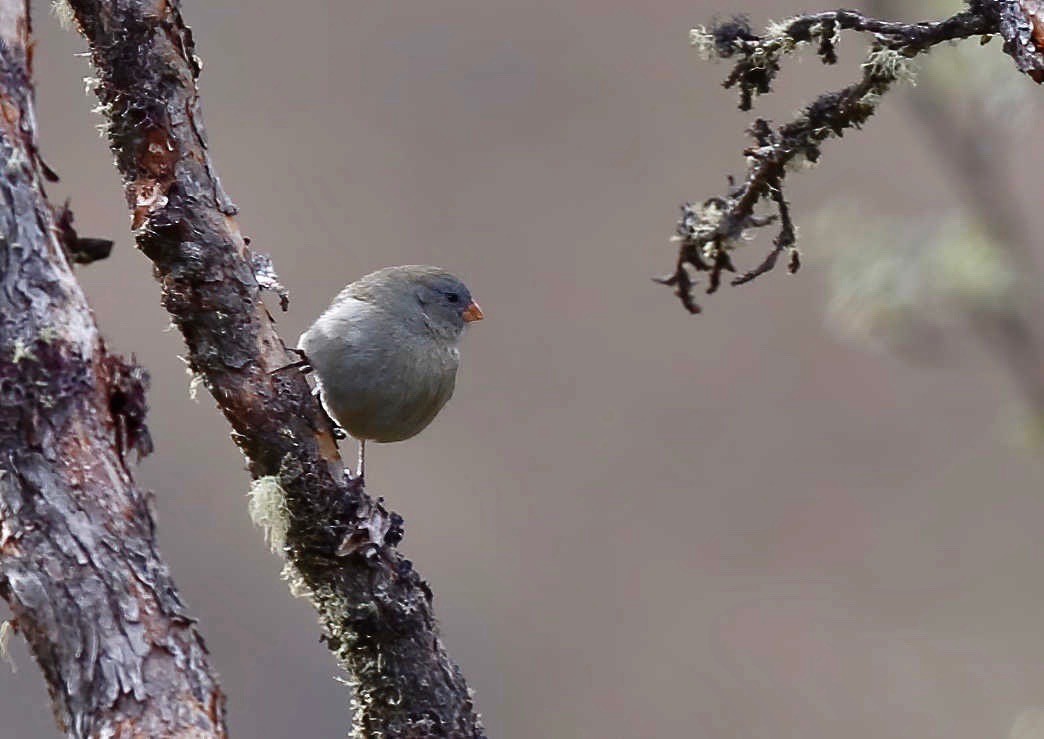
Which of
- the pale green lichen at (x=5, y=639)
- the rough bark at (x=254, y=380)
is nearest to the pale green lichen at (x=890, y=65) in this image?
the rough bark at (x=254, y=380)

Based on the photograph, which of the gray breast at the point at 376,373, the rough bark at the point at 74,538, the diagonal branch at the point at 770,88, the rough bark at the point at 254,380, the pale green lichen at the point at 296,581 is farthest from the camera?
the gray breast at the point at 376,373

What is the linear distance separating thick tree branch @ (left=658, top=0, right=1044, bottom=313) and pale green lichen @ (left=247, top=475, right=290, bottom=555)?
0.84 metres

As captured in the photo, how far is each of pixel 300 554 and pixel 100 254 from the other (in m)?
0.62

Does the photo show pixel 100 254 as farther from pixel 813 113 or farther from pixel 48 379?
pixel 813 113

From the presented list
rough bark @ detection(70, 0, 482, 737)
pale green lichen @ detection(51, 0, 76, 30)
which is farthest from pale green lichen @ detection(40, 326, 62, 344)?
pale green lichen @ detection(51, 0, 76, 30)

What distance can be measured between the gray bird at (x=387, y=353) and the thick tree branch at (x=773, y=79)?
80 cm

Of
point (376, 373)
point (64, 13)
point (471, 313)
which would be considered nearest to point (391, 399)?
point (376, 373)

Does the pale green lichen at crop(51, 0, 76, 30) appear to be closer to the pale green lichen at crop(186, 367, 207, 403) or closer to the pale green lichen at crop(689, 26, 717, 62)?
the pale green lichen at crop(186, 367, 207, 403)

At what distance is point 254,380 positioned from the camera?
243 centimetres

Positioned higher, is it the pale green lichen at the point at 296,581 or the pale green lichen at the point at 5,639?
the pale green lichen at the point at 296,581

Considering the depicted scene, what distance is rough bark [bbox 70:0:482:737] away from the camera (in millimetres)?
2375

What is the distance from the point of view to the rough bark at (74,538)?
2006 mm

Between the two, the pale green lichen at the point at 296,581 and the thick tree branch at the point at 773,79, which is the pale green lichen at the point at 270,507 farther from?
the thick tree branch at the point at 773,79

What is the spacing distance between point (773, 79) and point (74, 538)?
1354mm
